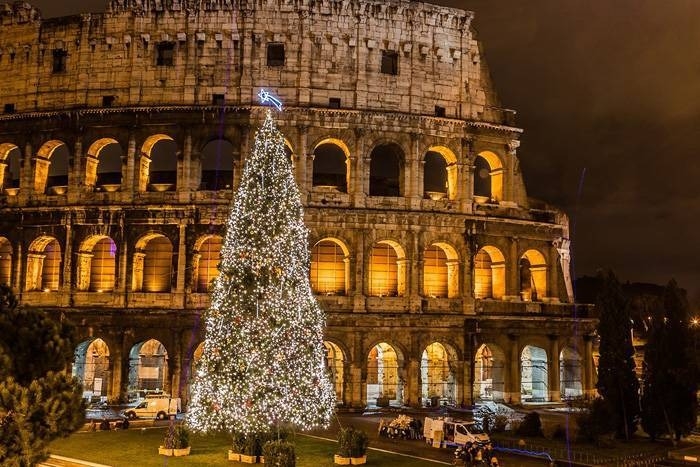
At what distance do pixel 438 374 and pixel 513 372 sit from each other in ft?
12.7

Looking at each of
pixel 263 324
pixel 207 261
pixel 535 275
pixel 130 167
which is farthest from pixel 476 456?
pixel 130 167

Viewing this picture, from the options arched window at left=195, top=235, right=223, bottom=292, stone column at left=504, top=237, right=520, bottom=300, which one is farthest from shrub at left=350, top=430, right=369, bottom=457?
stone column at left=504, top=237, right=520, bottom=300

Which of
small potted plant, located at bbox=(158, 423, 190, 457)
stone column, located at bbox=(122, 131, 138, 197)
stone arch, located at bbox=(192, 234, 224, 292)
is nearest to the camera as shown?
small potted plant, located at bbox=(158, 423, 190, 457)

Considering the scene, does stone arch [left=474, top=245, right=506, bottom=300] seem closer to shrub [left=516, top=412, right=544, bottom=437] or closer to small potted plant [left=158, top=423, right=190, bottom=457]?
shrub [left=516, top=412, right=544, bottom=437]

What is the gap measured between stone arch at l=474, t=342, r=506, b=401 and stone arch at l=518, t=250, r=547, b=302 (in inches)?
145

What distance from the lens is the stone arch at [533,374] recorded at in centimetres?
3586

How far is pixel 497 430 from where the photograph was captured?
26.5m

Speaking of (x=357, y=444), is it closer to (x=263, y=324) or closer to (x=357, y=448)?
(x=357, y=448)

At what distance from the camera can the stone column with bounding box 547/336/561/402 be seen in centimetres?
3453

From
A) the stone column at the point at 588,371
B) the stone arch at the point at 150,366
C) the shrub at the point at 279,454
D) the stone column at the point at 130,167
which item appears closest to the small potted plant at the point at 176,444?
the shrub at the point at 279,454

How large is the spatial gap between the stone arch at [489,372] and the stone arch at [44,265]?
2088cm

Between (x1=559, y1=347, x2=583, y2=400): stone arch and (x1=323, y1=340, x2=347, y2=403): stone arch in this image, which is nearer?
(x1=323, y1=340, x2=347, y2=403): stone arch

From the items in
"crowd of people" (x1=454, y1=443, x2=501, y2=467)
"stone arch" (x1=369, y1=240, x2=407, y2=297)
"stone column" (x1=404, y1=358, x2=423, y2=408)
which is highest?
"stone arch" (x1=369, y1=240, x2=407, y2=297)

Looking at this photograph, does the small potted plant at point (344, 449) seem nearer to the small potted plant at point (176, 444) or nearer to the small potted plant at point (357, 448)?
the small potted plant at point (357, 448)
